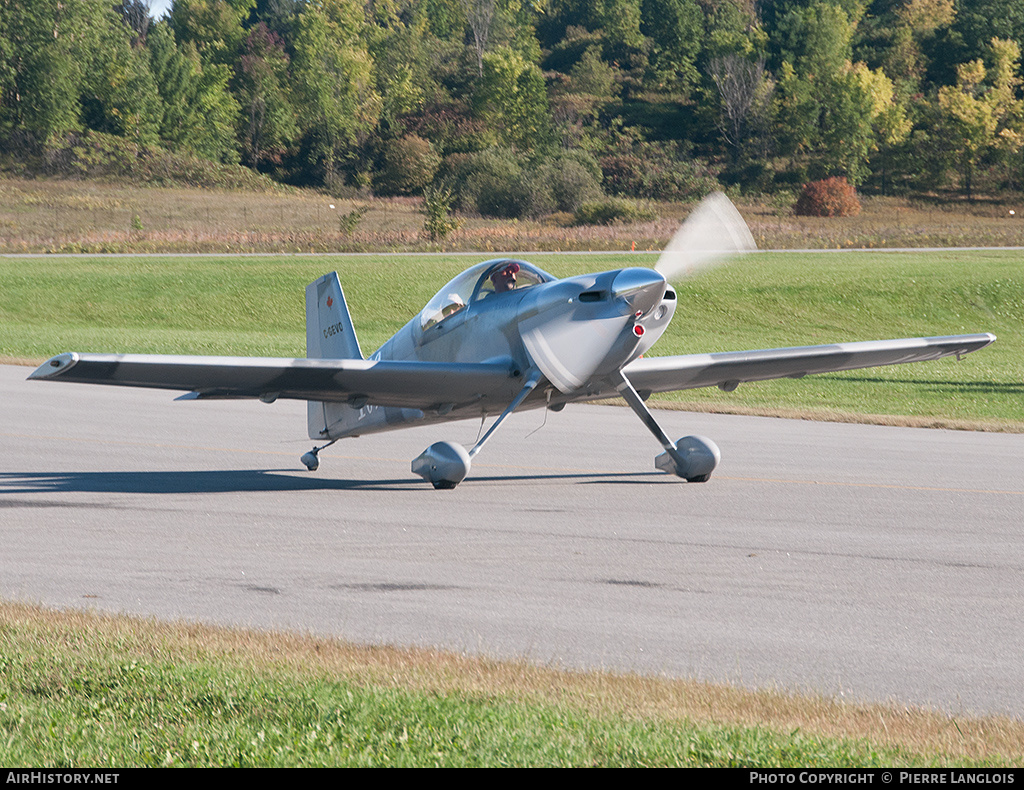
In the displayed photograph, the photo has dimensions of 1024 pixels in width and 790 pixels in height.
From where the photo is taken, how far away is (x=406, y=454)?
15.0m

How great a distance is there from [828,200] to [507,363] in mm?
92518

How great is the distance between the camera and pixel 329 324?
44.9ft

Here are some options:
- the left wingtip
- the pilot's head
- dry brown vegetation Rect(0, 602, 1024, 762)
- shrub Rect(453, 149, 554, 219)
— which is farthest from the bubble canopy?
shrub Rect(453, 149, 554, 219)

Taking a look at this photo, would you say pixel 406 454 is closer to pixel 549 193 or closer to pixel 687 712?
pixel 687 712

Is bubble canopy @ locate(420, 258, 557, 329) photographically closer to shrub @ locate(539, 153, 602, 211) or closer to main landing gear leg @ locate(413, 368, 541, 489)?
main landing gear leg @ locate(413, 368, 541, 489)

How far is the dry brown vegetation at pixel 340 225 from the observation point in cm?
5672

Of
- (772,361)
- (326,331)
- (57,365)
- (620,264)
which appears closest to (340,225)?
(620,264)

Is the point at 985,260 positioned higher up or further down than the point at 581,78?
further down

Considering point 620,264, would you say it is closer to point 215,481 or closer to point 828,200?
point 215,481

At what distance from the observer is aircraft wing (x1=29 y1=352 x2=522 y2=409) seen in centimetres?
1027

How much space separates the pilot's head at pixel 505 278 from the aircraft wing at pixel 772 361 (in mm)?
1530

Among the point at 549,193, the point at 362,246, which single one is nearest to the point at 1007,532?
the point at 362,246

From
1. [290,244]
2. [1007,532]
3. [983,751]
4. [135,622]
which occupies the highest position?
[983,751]

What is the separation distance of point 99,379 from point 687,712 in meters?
7.21
